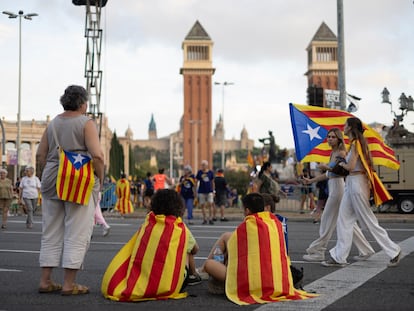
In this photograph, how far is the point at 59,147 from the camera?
6312mm

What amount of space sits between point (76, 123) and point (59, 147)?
10.9 inches

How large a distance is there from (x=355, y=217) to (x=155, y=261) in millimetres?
3291

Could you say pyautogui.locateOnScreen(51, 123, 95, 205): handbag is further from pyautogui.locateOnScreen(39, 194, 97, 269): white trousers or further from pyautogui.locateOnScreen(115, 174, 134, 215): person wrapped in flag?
pyautogui.locateOnScreen(115, 174, 134, 215): person wrapped in flag

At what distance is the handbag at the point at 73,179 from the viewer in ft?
20.3

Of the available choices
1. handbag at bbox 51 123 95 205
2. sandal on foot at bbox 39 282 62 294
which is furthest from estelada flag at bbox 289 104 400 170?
sandal on foot at bbox 39 282 62 294

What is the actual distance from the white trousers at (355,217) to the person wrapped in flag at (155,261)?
2.67 metres

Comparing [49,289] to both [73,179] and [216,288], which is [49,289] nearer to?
[73,179]

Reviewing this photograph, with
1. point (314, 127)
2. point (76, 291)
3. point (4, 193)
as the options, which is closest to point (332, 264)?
point (314, 127)

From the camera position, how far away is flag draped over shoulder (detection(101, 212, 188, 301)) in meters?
6.07

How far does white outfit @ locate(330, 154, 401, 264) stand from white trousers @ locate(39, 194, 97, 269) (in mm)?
3357

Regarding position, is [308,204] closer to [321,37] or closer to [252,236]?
[252,236]

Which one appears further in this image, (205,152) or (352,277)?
(205,152)

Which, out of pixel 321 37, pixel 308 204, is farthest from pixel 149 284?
pixel 321 37

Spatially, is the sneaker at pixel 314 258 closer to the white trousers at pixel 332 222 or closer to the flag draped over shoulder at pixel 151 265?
the white trousers at pixel 332 222
